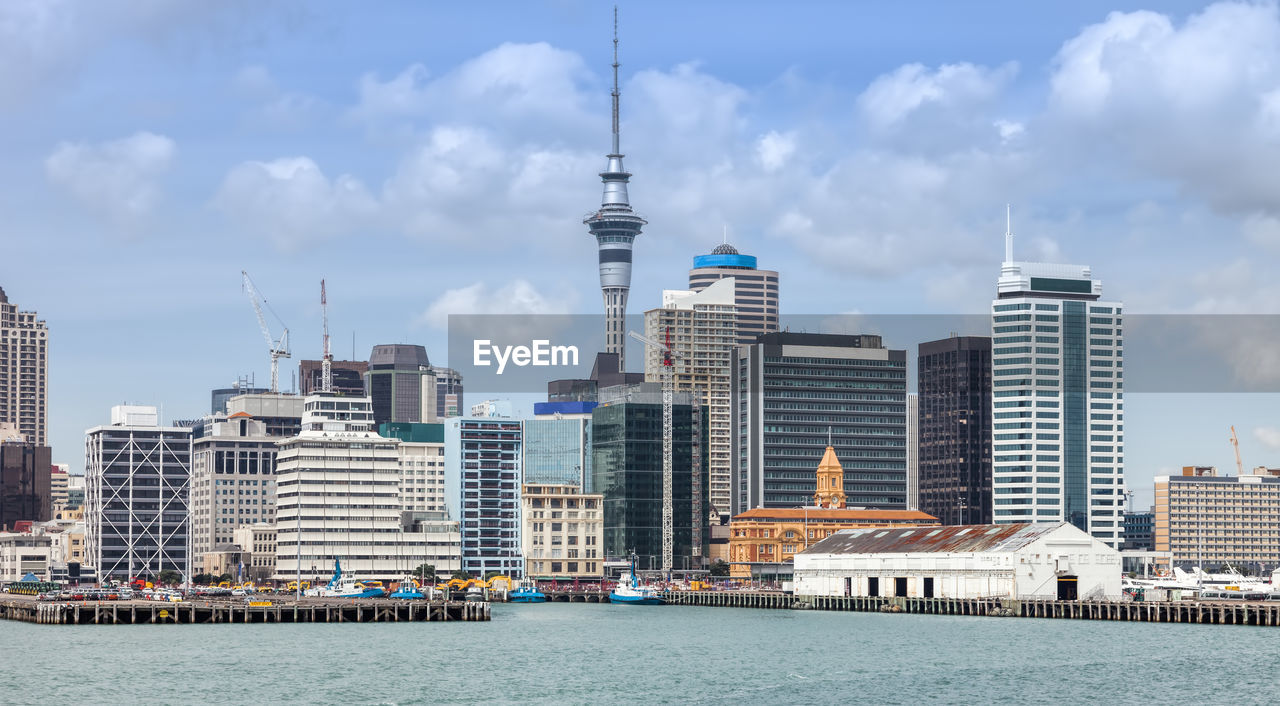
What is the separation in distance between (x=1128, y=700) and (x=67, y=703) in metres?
62.8

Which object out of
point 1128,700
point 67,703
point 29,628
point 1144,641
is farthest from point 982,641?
point 29,628

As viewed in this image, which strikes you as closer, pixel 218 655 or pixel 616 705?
pixel 616 705

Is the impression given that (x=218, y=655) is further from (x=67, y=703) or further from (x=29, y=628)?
(x=29, y=628)

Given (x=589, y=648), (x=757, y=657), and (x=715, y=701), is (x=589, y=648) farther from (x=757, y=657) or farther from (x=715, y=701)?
(x=715, y=701)

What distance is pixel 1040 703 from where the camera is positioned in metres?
122

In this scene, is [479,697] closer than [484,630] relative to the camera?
Yes

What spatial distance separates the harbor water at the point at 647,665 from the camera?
126125 millimetres

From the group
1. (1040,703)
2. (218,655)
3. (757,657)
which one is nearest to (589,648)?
(757,657)

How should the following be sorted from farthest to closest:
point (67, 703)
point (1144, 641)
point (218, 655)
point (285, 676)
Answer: point (1144, 641) < point (218, 655) < point (285, 676) < point (67, 703)

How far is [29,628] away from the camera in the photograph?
198 meters

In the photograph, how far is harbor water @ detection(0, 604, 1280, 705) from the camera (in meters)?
126

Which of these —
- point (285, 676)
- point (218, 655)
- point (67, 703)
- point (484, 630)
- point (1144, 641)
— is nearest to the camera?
point (67, 703)

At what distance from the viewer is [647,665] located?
490 ft

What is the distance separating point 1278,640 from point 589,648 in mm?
57414
